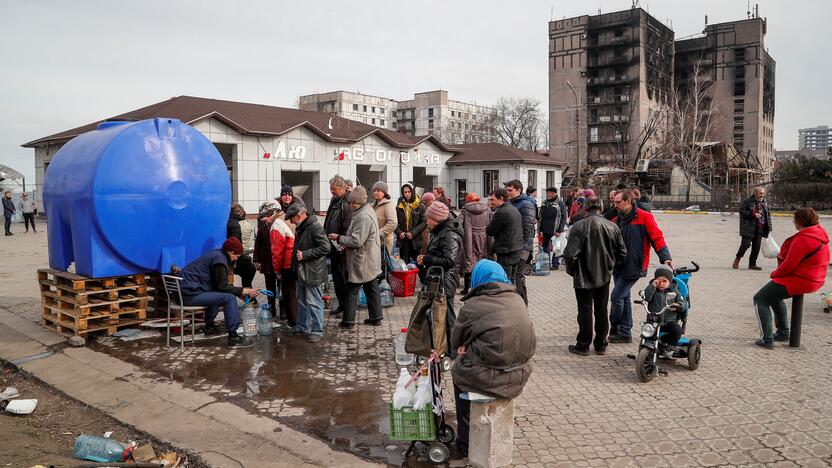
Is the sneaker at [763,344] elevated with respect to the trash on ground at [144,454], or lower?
elevated

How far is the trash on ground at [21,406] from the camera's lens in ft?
17.8

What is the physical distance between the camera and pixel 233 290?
292 inches

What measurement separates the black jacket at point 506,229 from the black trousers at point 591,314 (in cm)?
164

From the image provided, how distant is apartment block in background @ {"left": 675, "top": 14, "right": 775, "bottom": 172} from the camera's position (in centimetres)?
8219

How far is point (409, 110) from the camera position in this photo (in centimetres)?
12194

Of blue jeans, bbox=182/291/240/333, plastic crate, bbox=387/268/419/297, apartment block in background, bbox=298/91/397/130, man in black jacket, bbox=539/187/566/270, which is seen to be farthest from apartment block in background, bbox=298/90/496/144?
blue jeans, bbox=182/291/240/333

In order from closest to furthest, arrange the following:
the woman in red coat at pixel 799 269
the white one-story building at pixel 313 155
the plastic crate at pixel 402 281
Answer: the woman in red coat at pixel 799 269
the plastic crate at pixel 402 281
the white one-story building at pixel 313 155

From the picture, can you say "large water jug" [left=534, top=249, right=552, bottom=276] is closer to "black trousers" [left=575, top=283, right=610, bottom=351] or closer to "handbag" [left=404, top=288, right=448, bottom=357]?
"black trousers" [left=575, top=283, right=610, bottom=351]

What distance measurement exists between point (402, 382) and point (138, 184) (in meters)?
5.07

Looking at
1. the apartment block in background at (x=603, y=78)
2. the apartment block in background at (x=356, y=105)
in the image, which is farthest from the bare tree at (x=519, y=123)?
the apartment block in background at (x=356, y=105)

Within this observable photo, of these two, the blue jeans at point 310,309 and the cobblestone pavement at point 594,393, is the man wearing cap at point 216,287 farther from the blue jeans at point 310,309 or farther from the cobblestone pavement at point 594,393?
the blue jeans at point 310,309

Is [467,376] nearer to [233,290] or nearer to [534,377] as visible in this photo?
[534,377]

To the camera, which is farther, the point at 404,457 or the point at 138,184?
the point at 138,184

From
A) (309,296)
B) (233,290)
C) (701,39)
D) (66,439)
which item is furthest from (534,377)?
(701,39)
